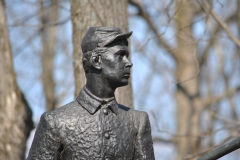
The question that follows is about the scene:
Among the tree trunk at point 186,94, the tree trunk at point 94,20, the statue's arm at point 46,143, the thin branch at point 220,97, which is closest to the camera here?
the statue's arm at point 46,143

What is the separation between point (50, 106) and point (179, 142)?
14.5ft

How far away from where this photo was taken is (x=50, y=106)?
413 inches

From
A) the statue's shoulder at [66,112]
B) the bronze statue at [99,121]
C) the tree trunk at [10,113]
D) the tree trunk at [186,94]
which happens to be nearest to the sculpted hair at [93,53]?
the bronze statue at [99,121]

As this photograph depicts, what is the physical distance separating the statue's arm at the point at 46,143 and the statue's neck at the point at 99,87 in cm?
43

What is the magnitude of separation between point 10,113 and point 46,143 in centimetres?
424

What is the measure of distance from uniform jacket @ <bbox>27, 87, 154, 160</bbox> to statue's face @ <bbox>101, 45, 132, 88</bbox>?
201mm

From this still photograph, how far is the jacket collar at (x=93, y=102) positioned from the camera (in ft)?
10.4

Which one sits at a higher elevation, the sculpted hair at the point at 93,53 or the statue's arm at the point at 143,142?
the sculpted hair at the point at 93,53

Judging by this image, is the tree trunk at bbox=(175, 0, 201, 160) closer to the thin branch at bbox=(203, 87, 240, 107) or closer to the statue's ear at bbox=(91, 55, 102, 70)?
the thin branch at bbox=(203, 87, 240, 107)

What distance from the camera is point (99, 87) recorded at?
321cm

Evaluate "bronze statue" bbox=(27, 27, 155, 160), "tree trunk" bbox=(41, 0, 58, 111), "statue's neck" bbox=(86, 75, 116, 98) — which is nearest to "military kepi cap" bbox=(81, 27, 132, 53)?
"bronze statue" bbox=(27, 27, 155, 160)

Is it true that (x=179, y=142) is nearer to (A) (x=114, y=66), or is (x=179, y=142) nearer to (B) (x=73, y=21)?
(B) (x=73, y=21)

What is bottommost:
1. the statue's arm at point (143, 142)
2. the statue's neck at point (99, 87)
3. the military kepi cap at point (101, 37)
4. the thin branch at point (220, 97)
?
the thin branch at point (220, 97)

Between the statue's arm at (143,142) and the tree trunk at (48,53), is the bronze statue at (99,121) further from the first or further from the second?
the tree trunk at (48,53)
